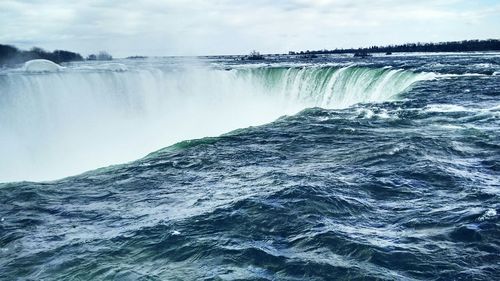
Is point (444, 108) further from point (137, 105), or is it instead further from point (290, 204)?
point (137, 105)

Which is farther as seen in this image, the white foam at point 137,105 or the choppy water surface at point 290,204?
the white foam at point 137,105

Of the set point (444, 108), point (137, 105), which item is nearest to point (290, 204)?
point (444, 108)

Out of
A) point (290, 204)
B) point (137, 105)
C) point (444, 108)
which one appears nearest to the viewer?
point (290, 204)

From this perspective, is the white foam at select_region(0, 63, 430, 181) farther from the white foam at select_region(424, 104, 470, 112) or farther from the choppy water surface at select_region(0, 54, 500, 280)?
the white foam at select_region(424, 104, 470, 112)

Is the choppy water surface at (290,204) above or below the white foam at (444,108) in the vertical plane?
below

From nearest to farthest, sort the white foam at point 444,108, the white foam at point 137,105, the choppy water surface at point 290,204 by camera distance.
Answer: the choppy water surface at point 290,204
the white foam at point 444,108
the white foam at point 137,105

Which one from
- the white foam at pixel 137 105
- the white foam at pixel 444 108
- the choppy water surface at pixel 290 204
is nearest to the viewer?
the choppy water surface at pixel 290 204

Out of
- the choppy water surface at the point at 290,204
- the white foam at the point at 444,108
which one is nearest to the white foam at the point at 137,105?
the choppy water surface at the point at 290,204

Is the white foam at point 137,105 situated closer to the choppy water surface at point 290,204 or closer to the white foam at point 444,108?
the choppy water surface at point 290,204

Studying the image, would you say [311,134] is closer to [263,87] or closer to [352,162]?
[352,162]

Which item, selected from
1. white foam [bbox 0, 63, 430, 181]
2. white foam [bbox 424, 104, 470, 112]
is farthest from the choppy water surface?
white foam [bbox 0, 63, 430, 181]

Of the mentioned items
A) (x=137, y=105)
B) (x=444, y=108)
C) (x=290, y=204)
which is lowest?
(x=137, y=105)
